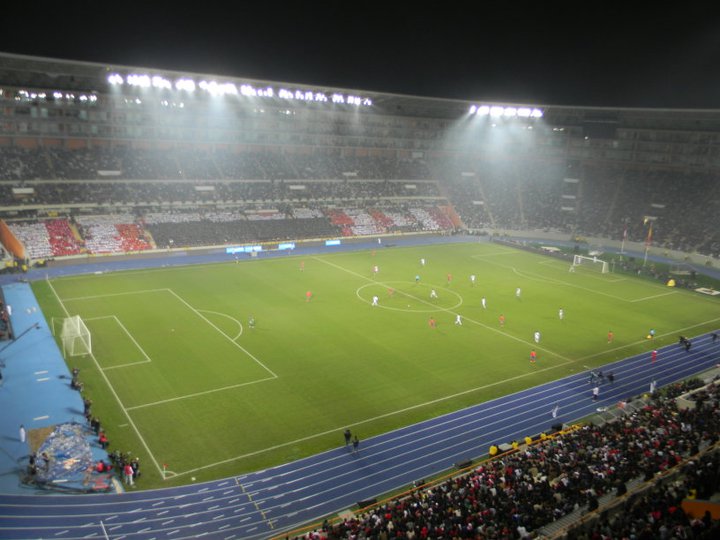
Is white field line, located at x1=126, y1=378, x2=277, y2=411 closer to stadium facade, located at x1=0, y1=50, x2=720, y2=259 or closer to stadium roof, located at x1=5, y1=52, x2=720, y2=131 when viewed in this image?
stadium facade, located at x1=0, y1=50, x2=720, y2=259

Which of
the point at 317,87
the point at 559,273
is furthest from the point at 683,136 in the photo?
the point at 317,87

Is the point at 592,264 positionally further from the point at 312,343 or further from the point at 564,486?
the point at 564,486

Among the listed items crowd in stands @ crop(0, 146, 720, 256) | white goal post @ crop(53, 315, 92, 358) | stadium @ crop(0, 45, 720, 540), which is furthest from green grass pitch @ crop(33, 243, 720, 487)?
crowd in stands @ crop(0, 146, 720, 256)

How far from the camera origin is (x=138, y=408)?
25625mm

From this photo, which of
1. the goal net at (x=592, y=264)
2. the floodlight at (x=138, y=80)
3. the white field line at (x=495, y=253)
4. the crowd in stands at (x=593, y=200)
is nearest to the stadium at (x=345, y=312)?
the crowd in stands at (x=593, y=200)

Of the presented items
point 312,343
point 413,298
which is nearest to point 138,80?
point 413,298

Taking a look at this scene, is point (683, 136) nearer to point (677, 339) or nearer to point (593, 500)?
point (677, 339)

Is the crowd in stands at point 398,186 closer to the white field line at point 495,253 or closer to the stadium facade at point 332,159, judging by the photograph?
the stadium facade at point 332,159

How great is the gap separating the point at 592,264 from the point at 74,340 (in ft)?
161

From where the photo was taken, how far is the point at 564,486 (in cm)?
1709

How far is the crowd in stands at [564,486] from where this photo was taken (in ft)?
48.3

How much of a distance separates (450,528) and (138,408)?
1623cm

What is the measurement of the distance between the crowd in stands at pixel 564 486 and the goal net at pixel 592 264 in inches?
1454

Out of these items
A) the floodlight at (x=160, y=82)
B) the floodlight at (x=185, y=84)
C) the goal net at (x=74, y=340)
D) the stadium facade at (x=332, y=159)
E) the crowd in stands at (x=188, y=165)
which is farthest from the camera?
the floodlight at (x=185, y=84)
